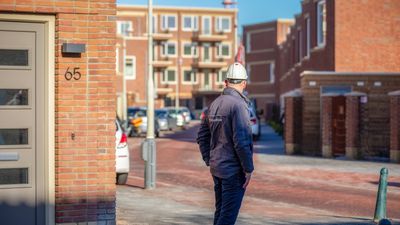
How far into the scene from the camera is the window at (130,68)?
8581 cm

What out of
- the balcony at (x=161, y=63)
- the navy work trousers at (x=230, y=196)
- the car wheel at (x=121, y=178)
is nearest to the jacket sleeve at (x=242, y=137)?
the navy work trousers at (x=230, y=196)

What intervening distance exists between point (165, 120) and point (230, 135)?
153 feet

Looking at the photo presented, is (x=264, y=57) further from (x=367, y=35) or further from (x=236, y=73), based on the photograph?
(x=236, y=73)

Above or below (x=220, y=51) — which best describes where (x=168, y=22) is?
above

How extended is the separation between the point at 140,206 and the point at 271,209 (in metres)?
2.21

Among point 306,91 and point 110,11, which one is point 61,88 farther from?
point 306,91

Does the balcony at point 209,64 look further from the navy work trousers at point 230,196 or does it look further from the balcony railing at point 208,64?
the navy work trousers at point 230,196

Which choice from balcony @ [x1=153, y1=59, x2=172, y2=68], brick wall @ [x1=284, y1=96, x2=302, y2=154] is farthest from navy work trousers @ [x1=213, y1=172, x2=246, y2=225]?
balcony @ [x1=153, y1=59, x2=172, y2=68]

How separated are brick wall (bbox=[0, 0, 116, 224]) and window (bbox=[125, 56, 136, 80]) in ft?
252

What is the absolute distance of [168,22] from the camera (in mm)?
94750

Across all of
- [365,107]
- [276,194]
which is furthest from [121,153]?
[365,107]

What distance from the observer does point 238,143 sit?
24.0ft

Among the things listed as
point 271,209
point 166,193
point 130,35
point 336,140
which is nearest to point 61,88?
point 271,209

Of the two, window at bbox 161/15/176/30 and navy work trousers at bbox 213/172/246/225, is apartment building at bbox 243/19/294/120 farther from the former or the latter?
navy work trousers at bbox 213/172/246/225
